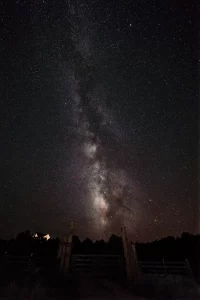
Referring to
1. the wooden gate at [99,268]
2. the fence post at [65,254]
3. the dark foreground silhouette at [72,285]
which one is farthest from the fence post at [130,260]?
the fence post at [65,254]

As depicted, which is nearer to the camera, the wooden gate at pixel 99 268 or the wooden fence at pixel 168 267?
the wooden gate at pixel 99 268

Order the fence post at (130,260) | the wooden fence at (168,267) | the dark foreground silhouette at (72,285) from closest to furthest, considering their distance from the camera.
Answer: the dark foreground silhouette at (72,285), the fence post at (130,260), the wooden fence at (168,267)

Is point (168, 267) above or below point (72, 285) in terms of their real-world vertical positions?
above

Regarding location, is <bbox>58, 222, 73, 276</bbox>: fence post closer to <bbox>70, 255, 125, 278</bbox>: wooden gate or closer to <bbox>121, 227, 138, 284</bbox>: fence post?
<bbox>70, 255, 125, 278</bbox>: wooden gate

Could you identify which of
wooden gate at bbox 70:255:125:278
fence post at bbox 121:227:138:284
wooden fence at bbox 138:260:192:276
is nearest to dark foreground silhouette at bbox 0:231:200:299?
wooden gate at bbox 70:255:125:278

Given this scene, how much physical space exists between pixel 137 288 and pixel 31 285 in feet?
19.5

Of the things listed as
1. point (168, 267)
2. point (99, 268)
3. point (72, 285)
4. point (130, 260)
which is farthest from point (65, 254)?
point (168, 267)

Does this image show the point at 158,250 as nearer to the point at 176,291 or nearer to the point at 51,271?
the point at 176,291

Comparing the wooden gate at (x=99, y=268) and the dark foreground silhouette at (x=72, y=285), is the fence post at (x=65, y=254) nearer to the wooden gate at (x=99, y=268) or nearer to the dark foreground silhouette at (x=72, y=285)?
the dark foreground silhouette at (x=72, y=285)

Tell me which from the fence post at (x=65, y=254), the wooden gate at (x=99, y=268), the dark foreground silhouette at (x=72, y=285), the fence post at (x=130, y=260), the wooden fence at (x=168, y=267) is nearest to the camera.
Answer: the dark foreground silhouette at (x=72, y=285)

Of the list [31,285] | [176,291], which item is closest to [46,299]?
[31,285]

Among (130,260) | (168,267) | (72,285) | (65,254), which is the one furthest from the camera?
(168,267)

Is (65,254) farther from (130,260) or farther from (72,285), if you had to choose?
(130,260)

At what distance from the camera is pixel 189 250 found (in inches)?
1676
